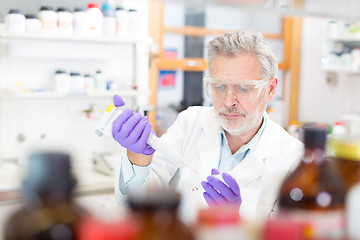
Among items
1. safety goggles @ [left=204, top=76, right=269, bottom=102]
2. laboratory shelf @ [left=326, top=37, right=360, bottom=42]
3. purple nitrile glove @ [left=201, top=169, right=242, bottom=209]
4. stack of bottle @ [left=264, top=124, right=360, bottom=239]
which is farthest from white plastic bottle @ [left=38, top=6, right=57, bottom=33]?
stack of bottle @ [left=264, top=124, right=360, bottom=239]

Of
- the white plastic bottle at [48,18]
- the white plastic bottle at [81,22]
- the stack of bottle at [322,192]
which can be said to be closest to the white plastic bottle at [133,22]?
the white plastic bottle at [81,22]

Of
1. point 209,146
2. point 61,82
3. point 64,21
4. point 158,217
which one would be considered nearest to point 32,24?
point 64,21

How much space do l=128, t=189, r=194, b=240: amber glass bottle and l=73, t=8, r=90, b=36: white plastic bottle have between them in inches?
130

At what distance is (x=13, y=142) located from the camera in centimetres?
371

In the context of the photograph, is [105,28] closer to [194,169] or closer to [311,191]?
[194,169]

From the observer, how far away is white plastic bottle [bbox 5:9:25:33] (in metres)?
3.36

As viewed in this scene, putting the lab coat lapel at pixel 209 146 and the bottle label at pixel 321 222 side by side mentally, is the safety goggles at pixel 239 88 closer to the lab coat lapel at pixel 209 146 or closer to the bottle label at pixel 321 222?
the lab coat lapel at pixel 209 146

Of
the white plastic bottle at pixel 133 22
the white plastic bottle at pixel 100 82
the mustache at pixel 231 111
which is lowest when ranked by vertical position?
the mustache at pixel 231 111

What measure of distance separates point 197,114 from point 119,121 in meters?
0.69

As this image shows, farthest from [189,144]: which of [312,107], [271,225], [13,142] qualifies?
[312,107]

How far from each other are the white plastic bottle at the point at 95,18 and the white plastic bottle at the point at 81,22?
0.04m

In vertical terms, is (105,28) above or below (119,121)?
above

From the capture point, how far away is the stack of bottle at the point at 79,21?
11.2 feet

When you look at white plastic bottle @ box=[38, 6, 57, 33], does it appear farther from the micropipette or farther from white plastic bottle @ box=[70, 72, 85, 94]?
the micropipette
